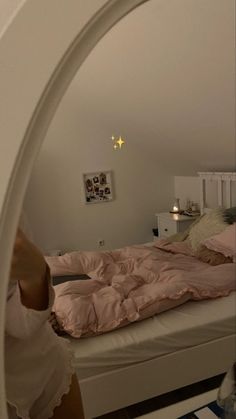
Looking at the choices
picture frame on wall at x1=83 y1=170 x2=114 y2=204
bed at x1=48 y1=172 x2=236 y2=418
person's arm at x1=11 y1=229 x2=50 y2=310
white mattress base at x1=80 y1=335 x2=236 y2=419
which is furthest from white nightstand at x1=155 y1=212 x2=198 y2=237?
person's arm at x1=11 y1=229 x2=50 y2=310

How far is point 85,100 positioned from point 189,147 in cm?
67

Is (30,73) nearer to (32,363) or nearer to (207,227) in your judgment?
(32,363)

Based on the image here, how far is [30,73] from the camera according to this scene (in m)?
0.32

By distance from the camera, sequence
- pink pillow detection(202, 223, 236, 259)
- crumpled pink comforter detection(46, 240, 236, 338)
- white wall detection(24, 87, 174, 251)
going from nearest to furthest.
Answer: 1. crumpled pink comforter detection(46, 240, 236, 338)
2. white wall detection(24, 87, 174, 251)
3. pink pillow detection(202, 223, 236, 259)

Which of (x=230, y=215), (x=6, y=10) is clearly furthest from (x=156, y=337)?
(x=6, y=10)

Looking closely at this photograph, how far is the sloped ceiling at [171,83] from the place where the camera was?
87cm

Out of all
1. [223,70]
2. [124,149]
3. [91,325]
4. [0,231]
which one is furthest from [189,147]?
[0,231]

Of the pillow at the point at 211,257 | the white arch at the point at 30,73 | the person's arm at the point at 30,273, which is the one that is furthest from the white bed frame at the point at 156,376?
the white arch at the point at 30,73

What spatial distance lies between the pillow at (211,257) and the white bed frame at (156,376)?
423 mm

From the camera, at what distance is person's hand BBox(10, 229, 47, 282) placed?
36 cm

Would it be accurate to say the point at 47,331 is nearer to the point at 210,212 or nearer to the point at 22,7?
the point at 22,7

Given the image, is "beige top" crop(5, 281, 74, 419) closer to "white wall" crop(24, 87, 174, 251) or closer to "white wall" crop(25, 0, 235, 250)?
"white wall" crop(25, 0, 235, 250)

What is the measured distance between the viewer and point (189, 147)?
1.50m

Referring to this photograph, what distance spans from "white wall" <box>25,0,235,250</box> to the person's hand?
0.35m
